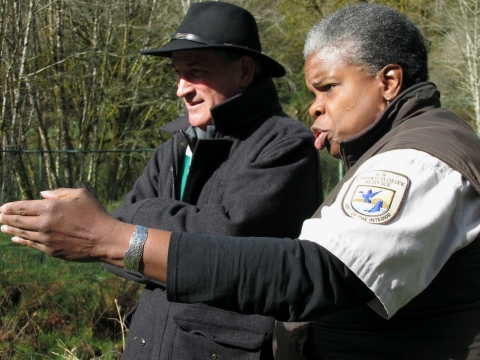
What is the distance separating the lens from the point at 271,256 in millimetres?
1351

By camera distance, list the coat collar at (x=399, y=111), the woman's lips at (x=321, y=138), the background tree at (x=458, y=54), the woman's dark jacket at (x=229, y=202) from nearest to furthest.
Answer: the coat collar at (x=399, y=111), the woman's lips at (x=321, y=138), the woman's dark jacket at (x=229, y=202), the background tree at (x=458, y=54)

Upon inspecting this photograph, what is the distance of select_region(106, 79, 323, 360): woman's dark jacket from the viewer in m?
2.25

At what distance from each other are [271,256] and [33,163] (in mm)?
7042

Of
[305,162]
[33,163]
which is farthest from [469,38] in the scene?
[305,162]

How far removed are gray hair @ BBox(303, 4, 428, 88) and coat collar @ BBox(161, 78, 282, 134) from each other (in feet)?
2.54

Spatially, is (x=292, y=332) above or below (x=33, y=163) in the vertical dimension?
above

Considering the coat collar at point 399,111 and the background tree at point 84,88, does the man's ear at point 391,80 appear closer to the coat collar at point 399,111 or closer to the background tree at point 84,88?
the coat collar at point 399,111

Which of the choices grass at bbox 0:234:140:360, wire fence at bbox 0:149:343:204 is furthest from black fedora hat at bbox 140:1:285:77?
wire fence at bbox 0:149:343:204

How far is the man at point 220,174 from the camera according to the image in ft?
7.41

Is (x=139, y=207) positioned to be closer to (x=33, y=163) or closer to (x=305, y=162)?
(x=305, y=162)

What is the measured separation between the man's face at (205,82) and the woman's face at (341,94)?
806mm

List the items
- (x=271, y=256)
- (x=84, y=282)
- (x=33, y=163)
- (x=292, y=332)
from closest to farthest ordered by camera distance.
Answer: (x=271, y=256)
(x=292, y=332)
(x=84, y=282)
(x=33, y=163)

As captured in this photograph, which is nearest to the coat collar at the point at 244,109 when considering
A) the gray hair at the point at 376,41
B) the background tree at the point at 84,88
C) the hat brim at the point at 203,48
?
the hat brim at the point at 203,48

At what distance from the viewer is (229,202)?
7.61ft
